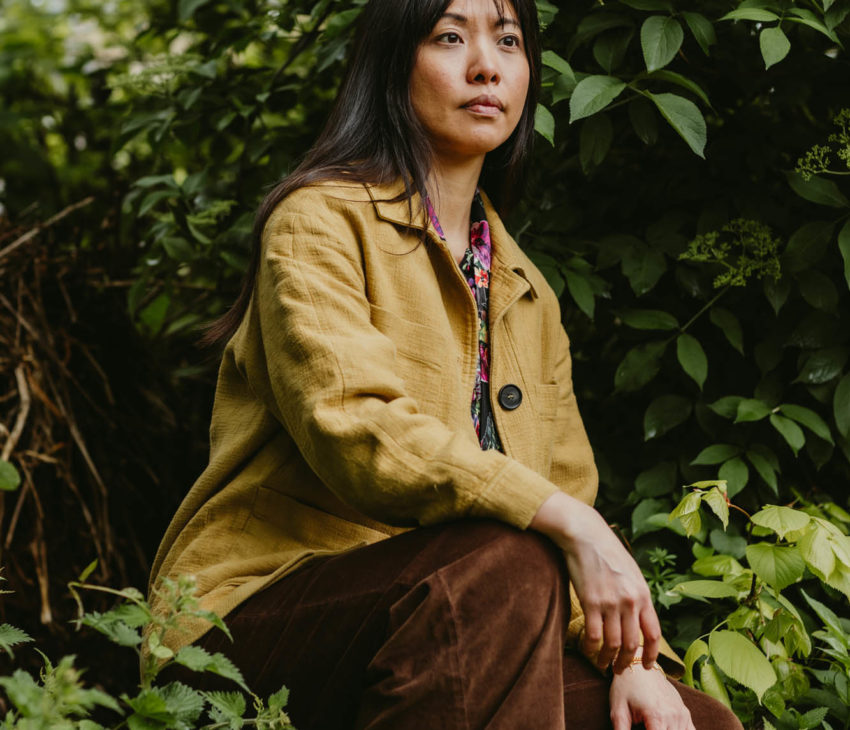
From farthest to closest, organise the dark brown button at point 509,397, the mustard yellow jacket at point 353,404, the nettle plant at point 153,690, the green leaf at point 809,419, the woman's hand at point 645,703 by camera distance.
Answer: the green leaf at point 809,419 → the dark brown button at point 509,397 → the woman's hand at point 645,703 → the mustard yellow jacket at point 353,404 → the nettle plant at point 153,690

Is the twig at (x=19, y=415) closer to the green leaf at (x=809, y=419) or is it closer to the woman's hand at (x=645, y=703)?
the woman's hand at (x=645, y=703)

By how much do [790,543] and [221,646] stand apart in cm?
100

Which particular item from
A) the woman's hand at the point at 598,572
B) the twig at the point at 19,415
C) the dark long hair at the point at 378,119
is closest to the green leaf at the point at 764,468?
the woman's hand at the point at 598,572

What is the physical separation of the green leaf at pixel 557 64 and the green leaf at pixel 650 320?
0.55 meters

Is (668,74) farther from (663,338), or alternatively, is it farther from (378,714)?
(378,714)

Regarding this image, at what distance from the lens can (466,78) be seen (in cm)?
176

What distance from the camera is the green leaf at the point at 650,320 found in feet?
7.03

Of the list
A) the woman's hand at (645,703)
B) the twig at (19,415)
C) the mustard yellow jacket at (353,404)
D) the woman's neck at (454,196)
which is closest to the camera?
the mustard yellow jacket at (353,404)

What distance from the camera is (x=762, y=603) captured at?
1.82 metres

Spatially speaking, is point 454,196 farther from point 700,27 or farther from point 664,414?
point 664,414

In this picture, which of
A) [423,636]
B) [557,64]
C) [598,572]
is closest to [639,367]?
[557,64]

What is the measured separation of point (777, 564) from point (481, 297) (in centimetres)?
70

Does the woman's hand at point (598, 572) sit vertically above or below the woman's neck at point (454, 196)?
below

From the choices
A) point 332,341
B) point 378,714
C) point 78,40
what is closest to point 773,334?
point 332,341
